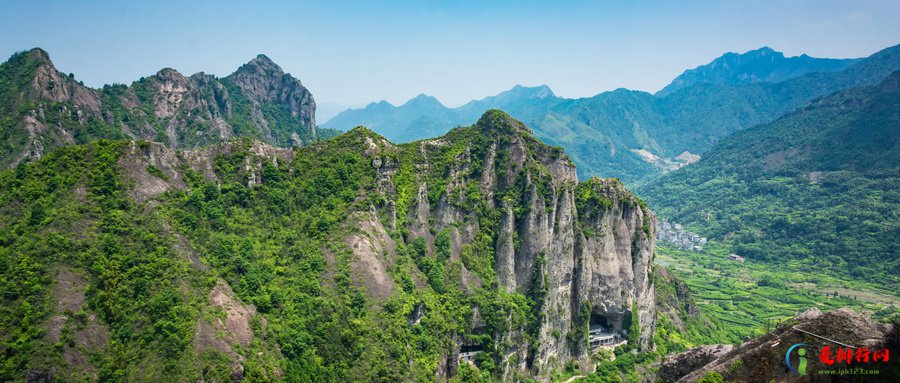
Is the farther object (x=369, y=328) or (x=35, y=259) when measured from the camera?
(x=369, y=328)

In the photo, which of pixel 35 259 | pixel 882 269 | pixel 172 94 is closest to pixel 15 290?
pixel 35 259

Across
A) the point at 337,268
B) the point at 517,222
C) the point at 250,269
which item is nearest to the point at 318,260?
the point at 337,268

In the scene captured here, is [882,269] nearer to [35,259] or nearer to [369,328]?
[369,328]

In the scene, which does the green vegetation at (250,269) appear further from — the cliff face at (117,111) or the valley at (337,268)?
the cliff face at (117,111)

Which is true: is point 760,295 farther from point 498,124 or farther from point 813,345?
point 813,345

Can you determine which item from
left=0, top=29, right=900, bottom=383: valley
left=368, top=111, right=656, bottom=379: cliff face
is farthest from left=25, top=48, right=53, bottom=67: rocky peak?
left=368, top=111, right=656, bottom=379: cliff face

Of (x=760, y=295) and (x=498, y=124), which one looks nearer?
(x=498, y=124)
